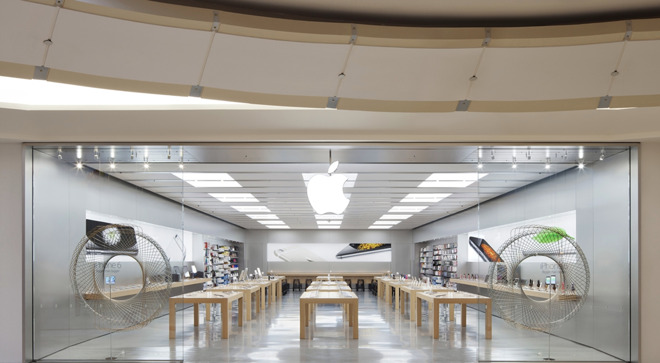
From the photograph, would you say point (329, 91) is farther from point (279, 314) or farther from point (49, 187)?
point (279, 314)

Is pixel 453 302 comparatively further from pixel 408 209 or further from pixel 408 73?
pixel 408 73

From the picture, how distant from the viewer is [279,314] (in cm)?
1530

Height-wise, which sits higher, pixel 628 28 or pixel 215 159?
pixel 628 28

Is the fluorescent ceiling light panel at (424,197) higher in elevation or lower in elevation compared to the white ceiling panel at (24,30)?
lower

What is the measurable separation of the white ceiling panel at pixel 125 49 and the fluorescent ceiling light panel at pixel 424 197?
10.6 meters

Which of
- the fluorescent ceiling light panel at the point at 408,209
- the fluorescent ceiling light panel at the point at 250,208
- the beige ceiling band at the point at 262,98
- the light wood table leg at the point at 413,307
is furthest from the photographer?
the fluorescent ceiling light panel at the point at 250,208

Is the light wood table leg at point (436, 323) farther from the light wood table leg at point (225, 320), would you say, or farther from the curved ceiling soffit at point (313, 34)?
the curved ceiling soffit at point (313, 34)

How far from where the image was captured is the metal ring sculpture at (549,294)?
7.83 metres

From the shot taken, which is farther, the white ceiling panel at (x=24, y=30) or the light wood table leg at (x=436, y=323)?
the light wood table leg at (x=436, y=323)

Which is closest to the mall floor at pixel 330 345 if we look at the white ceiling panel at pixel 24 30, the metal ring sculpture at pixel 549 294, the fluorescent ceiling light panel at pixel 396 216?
the metal ring sculpture at pixel 549 294

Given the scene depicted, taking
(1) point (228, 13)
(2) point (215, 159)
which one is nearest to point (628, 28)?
(1) point (228, 13)

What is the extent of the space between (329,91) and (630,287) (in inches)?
206

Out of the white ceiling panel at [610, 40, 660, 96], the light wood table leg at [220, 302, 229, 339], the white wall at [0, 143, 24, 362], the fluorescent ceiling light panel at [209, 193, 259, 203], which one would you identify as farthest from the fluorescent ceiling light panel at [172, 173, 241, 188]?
the white ceiling panel at [610, 40, 660, 96]

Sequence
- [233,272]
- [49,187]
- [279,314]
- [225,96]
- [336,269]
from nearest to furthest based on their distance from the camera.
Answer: [225,96], [49,187], [279,314], [233,272], [336,269]
